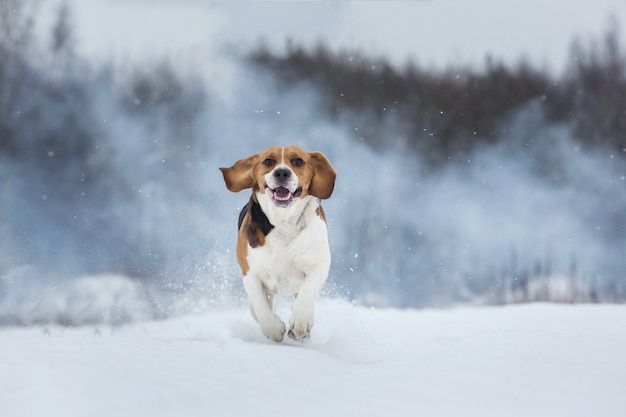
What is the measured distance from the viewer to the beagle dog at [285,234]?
193 inches

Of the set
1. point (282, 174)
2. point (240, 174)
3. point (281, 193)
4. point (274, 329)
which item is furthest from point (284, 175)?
point (274, 329)

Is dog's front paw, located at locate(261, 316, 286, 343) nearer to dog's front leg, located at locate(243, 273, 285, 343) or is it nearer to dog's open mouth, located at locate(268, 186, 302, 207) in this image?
dog's front leg, located at locate(243, 273, 285, 343)

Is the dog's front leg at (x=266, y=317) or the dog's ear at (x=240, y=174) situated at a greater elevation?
the dog's ear at (x=240, y=174)

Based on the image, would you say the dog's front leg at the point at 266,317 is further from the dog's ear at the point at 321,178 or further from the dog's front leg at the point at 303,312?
the dog's ear at the point at 321,178

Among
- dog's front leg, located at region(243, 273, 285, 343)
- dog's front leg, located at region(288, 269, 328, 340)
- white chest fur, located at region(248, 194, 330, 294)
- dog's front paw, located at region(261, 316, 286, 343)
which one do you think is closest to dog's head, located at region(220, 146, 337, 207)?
white chest fur, located at region(248, 194, 330, 294)

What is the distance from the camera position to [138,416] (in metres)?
3.11

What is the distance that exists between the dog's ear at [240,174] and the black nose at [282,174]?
388 mm

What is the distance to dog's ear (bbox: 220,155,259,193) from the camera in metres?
5.16

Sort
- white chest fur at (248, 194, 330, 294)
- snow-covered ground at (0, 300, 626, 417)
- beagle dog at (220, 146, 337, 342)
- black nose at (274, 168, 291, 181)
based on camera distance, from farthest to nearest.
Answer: white chest fur at (248, 194, 330, 294), beagle dog at (220, 146, 337, 342), black nose at (274, 168, 291, 181), snow-covered ground at (0, 300, 626, 417)

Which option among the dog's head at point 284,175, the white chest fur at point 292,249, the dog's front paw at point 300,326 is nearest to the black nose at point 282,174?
the dog's head at point 284,175

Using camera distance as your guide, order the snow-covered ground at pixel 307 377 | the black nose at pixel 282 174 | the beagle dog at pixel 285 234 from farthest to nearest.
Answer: the beagle dog at pixel 285 234 → the black nose at pixel 282 174 → the snow-covered ground at pixel 307 377

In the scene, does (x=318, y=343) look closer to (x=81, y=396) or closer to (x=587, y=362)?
(x=587, y=362)

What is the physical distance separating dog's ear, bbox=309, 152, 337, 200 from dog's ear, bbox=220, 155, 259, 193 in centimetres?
46

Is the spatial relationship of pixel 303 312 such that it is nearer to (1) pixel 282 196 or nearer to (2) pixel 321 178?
(1) pixel 282 196
